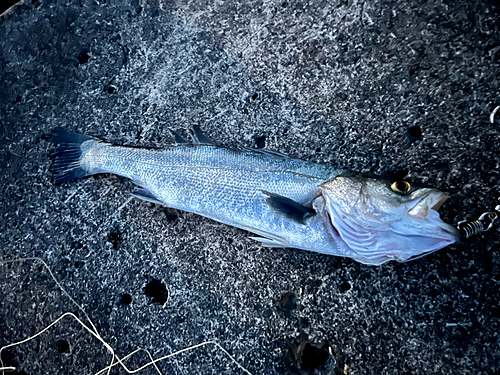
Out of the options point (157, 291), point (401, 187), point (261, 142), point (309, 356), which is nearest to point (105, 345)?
point (157, 291)

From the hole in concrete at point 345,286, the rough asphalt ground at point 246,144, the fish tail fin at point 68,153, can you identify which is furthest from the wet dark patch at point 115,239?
the hole in concrete at point 345,286

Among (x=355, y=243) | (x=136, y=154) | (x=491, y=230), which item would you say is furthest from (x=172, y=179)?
(x=491, y=230)

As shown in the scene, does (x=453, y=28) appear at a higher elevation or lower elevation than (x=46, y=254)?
higher

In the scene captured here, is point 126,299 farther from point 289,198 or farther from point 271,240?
point 289,198

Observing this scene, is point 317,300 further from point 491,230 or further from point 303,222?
point 491,230

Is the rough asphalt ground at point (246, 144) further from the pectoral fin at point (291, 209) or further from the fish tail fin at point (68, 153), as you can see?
the pectoral fin at point (291, 209)

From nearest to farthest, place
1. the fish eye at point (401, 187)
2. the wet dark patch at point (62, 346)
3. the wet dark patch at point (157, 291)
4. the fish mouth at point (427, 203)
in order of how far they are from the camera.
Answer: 1. the fish mouth at point (427, 203)
2. the fish eye at point (401, 187)
3. the wet dark patch at point (157, 291)
4. the wet dark patch at point (62, 346)

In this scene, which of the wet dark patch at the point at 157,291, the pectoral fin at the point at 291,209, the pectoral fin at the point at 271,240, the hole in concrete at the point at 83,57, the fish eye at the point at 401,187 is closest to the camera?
the fish eye at the point at 401,187
